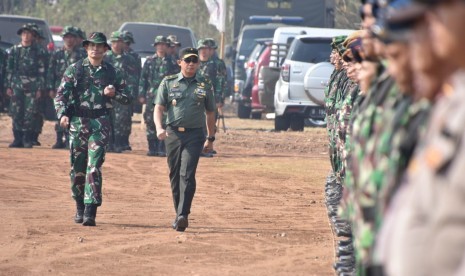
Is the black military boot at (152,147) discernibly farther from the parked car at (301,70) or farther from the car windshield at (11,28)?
the car windshield at (11,28)

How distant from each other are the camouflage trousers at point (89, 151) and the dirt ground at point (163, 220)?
38 cm

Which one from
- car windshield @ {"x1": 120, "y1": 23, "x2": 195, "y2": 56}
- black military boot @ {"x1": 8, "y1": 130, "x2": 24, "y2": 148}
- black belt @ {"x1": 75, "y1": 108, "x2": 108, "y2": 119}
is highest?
black belt @ {"x1": 75, "y1": 108, "x2": 108, "y2": 119}

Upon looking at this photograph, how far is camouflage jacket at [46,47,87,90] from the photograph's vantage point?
2195 cm

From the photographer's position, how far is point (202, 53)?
923 inches

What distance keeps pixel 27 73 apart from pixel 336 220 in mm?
11121

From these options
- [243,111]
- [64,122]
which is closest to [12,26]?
[243,111]

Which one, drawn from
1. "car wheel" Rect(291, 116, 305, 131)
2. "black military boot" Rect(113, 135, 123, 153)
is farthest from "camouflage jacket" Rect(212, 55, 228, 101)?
"car wheel" Rect(291, 116, 305, 131)

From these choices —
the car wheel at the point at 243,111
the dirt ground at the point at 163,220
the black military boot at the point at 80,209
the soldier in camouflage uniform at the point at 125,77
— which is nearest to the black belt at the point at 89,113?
the black military boot at the point at 80,209

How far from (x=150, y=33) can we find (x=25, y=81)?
24.5ft

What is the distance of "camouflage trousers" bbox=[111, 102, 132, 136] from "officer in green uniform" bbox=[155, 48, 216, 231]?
933 cm

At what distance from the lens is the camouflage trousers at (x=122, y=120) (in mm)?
22578

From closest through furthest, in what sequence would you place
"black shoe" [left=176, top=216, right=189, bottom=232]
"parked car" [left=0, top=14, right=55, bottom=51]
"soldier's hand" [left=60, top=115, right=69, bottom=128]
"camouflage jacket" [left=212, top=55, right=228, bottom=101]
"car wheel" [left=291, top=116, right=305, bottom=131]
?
"black shoe" [left=176, top=216, right=189, bottom=232], "soldier's hand" [left=60, top=115, right=69, bottom=128], "camouflage jacket" [left=212, top=55, right=228, bottom=101], "parked car" [left=0, top=14, right=55, bottom=51], "car wheel" [left=291, top=116, right=305, bottom=131]

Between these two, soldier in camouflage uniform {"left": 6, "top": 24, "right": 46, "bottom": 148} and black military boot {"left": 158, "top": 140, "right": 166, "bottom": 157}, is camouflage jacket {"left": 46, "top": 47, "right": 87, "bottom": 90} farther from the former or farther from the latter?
black military boot {"left": 158, "top": 140, "right": 166, "bottom": 157}

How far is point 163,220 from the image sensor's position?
13523mm
